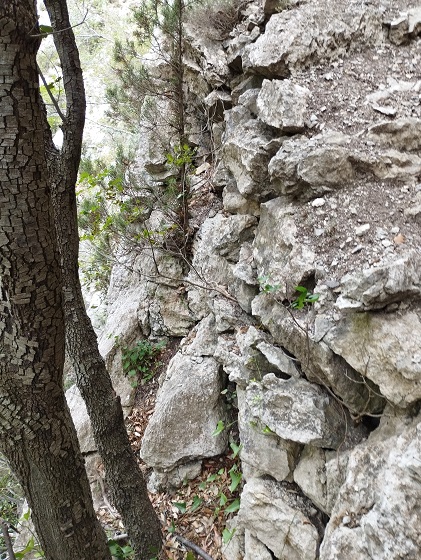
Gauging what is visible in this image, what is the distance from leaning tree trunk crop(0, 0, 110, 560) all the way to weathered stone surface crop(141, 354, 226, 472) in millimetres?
1663

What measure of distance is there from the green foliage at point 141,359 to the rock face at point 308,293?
0.14m

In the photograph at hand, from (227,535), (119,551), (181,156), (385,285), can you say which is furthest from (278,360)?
(181,156)

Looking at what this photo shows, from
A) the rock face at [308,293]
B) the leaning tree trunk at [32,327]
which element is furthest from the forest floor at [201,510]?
the leaning tree trunk at [32,327]

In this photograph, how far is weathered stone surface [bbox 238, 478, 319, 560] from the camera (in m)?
2.54

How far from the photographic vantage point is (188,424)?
3783 millimetres

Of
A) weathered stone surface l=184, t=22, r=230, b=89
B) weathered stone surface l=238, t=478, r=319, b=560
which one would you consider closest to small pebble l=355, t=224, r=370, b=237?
weathered stone surface l=238, t=478, r=319, b=560

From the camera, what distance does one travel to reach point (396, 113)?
3229 millimetres

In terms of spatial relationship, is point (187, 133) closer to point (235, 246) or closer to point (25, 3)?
point (235, 246)

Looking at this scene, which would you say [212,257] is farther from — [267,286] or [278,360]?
[278,360]

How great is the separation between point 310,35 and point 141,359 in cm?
392

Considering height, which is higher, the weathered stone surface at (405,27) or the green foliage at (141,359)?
the weathered stone surface at (405,27)

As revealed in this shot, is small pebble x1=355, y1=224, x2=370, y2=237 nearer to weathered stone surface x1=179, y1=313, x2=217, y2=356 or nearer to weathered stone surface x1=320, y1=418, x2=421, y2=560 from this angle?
weathered stone surface x1=320, y1=418, x2=421, y2=560

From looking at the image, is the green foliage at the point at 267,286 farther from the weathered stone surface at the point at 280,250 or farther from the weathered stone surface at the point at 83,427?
the weathered stone surface at the point at 83,427

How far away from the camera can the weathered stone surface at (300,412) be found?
2.46 metres
